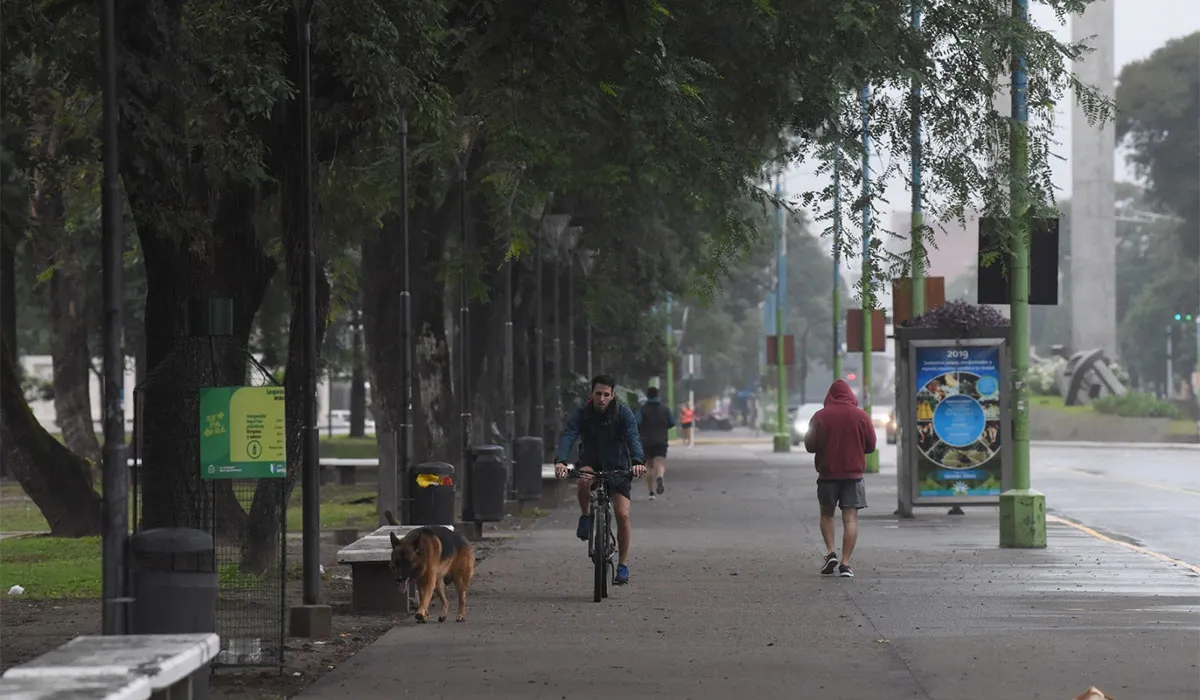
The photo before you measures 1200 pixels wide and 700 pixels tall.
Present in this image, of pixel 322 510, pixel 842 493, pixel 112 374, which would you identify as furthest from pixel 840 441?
pixel 322 510

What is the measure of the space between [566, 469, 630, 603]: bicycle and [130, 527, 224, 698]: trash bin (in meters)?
6.60

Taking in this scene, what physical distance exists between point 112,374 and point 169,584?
1061 mm

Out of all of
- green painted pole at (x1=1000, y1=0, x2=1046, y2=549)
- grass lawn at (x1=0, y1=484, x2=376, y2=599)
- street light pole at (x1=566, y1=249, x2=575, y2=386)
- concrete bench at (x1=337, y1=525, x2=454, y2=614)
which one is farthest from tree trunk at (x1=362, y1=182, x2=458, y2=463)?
concrete bench at (x1=337, y1=525, x2=454, y2=614)

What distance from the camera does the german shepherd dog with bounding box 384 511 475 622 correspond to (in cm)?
1512

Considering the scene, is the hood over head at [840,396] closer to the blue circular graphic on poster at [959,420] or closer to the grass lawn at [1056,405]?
the blue circular graphic on poster at [959,420]

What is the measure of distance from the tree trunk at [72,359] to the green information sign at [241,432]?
2921 cm

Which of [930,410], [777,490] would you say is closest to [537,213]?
[777,490]

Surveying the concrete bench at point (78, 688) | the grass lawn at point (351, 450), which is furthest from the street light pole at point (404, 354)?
the grass lawn at point (351, 450)

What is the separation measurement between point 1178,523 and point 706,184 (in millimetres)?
8081

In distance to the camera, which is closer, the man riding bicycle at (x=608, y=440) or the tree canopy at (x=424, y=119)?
the tree canopy at (x=424, y=119)

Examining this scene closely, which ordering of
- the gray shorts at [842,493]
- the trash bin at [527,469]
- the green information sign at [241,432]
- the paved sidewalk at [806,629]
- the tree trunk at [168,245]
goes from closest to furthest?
the paved sidewalk at [806,629]
the green information sign at [241,432]
the tree trunk at [168,245]
the gray shorts at [842,493]
the trash bin at [527,469]

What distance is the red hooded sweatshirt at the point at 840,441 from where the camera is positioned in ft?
65.0

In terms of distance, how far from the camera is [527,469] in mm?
31703

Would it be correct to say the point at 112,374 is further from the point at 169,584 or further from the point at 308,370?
the point at 308,370
